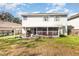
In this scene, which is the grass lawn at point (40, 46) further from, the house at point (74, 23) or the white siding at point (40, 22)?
the white siding at point (40, 22)

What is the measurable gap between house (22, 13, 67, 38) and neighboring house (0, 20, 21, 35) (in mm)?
140

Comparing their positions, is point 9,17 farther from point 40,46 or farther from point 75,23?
point 75,23

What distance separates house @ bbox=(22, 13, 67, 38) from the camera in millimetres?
7918

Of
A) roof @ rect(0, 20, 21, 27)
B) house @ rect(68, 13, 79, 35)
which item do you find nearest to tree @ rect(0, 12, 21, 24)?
roof @ rect(0, 20, 21, 27)

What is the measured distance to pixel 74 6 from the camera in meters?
7.71

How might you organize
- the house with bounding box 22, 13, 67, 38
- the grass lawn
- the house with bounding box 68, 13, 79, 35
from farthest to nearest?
the house with bounding box 22, 13, 67, 38, the house with bounding box 68, 13, 79, 35, the grass lawn

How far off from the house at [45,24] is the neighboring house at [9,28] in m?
0.14

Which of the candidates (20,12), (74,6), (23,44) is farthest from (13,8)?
(74,6)

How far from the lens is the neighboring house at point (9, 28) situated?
786cm

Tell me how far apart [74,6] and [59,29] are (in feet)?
2.10

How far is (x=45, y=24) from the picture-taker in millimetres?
8039

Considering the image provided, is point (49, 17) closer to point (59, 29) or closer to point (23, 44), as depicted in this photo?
point (59, 29)

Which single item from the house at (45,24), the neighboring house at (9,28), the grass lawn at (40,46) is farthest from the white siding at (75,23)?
the neighboring house at (9,28)

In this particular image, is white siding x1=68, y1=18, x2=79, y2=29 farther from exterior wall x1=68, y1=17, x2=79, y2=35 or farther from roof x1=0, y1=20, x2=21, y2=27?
roof x1=0, y1=20, x2=21, y2=27
